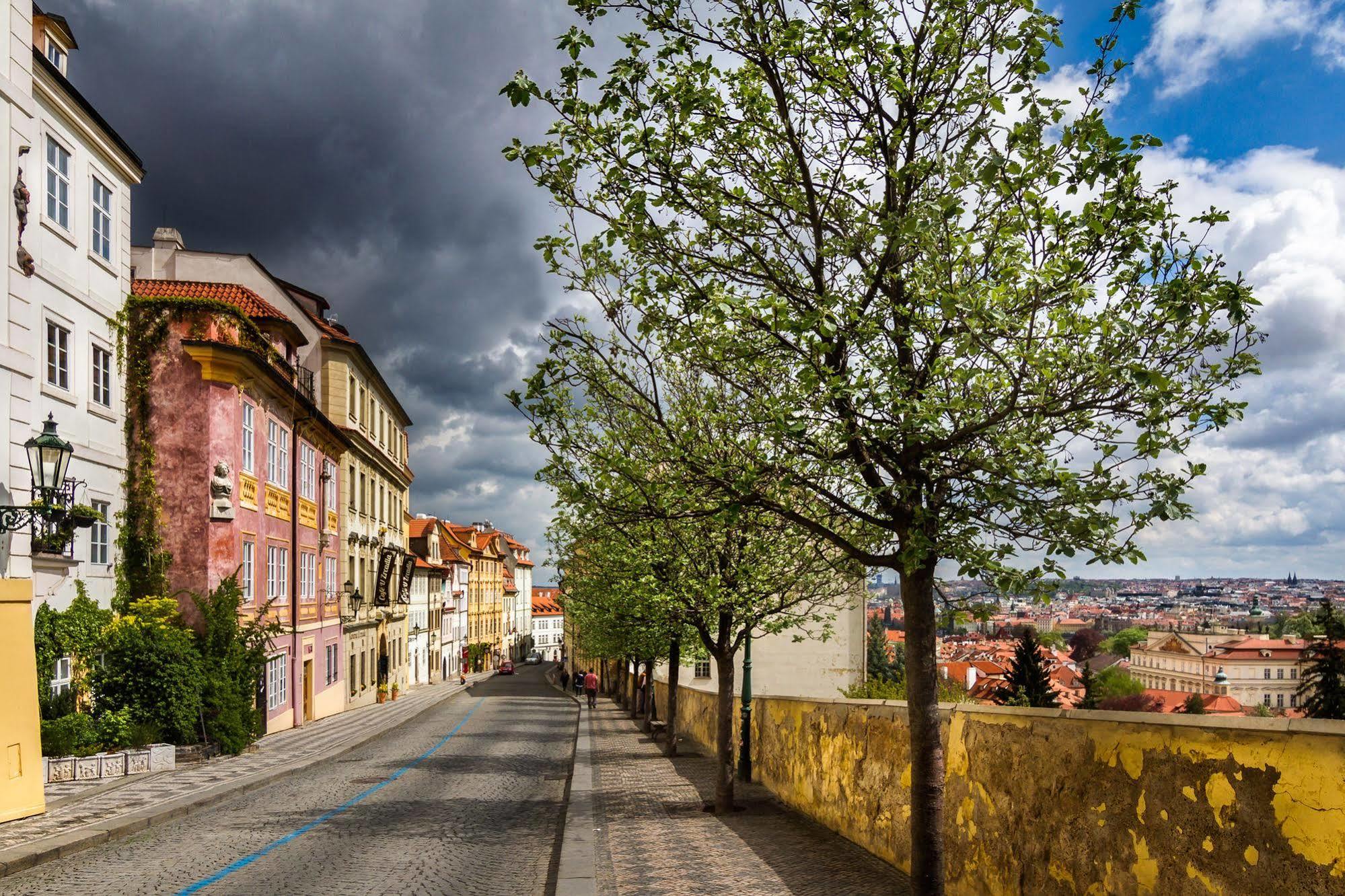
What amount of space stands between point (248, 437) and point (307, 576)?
8860 millimetres

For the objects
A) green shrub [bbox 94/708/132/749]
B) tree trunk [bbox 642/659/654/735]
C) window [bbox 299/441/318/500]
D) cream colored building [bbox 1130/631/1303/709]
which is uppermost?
window [bbox 299/441/318/500]

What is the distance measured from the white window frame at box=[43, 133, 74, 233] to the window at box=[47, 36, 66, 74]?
2.60 metres

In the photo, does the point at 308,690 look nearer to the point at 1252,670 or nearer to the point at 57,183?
the point at 57,183

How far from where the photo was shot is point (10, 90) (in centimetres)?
1686

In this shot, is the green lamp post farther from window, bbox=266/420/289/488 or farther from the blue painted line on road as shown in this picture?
window, bbox=266/420/289/488

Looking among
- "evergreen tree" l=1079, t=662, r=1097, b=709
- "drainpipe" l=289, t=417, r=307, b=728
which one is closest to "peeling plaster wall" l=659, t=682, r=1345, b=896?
"drainpipe" l=289, t=417, r=307, b=728

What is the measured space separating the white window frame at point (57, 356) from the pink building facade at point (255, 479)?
357cm

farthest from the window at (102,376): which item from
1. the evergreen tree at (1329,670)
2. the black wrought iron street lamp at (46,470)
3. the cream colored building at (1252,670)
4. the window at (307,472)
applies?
the cream colored building at (1252,670)

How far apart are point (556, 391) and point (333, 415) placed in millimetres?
34279

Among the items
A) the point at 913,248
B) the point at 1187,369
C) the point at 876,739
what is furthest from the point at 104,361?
the point at 1187,369

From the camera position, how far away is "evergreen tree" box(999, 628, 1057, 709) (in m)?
54.0

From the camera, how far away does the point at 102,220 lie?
22000 mm

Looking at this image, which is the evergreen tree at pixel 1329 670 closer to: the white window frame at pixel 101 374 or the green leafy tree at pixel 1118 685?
the green leafy tree at pixel 1118 685

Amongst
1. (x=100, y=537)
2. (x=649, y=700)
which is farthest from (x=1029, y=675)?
(x=100, y=537)
